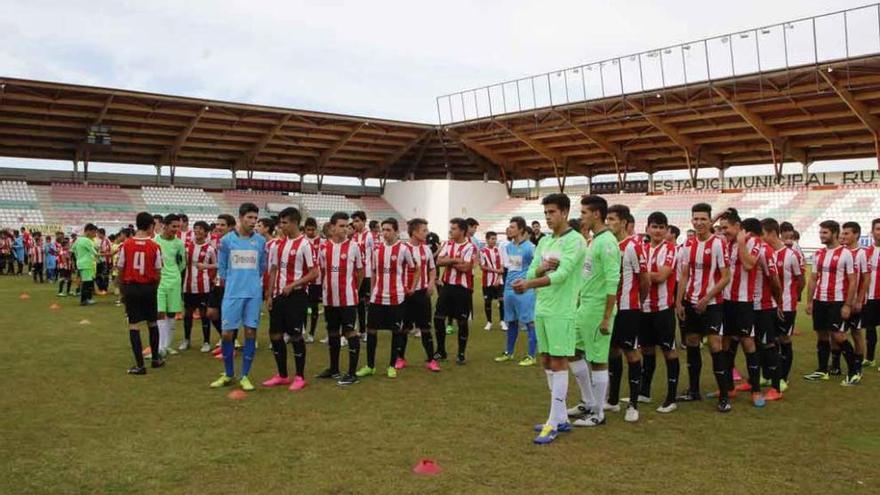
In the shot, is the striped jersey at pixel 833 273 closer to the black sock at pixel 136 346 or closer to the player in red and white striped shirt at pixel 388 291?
the player in red and white striped shirt at pixel 388 291

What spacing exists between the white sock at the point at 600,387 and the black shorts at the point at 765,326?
226 centimetres

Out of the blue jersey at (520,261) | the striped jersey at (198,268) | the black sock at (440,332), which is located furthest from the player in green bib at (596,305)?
the striped jersey at (198,268)

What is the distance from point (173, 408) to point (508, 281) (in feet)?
17.4

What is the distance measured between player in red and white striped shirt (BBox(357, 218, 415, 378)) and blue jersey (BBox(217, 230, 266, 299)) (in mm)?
1424

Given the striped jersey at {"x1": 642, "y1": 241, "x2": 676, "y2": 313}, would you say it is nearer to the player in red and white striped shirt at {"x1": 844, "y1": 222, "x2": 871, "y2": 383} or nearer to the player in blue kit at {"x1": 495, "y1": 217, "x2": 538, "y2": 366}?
the player in blue kit at {"x1": 495, "y1": 217, "x2": 538, "y2": 366}

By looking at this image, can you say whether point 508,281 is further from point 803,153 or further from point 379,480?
point 803,153

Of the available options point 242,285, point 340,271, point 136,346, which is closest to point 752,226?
point 340,271

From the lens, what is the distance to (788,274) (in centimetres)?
795

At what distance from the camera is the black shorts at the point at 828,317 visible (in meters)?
7.85

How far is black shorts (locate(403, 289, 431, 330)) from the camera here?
8617 mm

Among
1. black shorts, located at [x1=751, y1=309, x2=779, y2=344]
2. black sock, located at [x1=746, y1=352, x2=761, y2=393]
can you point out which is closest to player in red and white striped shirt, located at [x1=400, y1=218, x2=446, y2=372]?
black sock, located at [x1=746, y1=352, x2=761, y2=393]

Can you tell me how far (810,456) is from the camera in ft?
16.4

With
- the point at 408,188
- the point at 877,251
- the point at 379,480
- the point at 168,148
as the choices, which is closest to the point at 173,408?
the point at 379,480

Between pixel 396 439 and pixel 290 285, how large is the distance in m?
2.43
